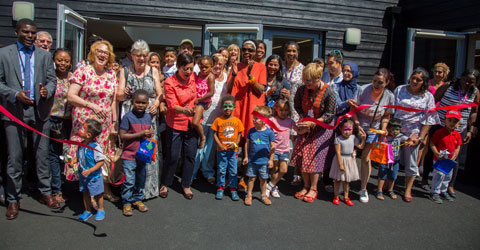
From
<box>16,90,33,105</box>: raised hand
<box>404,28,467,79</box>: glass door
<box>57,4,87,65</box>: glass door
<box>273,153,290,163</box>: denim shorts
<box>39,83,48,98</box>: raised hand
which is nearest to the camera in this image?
<box>16,90,33,105</box>: raised hand

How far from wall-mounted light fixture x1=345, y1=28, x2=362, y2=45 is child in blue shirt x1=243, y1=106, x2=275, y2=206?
509cm

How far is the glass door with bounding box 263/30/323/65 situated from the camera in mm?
8023

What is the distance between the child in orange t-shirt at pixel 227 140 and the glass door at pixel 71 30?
3.69m

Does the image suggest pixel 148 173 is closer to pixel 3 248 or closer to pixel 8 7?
pixel 3 248

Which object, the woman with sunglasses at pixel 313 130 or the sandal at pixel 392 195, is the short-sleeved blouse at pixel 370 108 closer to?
the woman with sunglasses at pixel 313 130

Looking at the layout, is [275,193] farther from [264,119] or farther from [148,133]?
[148,133]

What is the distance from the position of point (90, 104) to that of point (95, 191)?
90cm

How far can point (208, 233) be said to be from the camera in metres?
3.22

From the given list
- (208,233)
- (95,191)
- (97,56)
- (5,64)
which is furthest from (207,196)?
(5,64)

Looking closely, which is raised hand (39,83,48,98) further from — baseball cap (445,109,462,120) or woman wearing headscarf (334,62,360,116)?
baseball cap (445,109,462,120)

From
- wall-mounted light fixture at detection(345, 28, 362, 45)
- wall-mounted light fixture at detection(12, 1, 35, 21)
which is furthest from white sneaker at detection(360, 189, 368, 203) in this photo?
wall-mounted light fixture at detection(12, 1, 35, 21)

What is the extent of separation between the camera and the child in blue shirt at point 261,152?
403 centimetres

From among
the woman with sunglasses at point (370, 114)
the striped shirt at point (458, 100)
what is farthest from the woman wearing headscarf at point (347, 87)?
the striped shirt at point (458, 100)

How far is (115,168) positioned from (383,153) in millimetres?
3220
